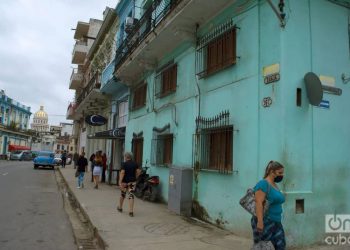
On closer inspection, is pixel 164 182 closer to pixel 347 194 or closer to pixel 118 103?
pixel 347 194

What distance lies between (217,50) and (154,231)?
449 cm

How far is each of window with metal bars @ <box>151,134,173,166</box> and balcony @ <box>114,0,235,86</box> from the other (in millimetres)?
2771

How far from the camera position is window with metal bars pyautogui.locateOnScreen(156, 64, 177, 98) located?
12723mm

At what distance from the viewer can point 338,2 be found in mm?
8383

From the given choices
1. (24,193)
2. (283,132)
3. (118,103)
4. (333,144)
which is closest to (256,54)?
(283,132)

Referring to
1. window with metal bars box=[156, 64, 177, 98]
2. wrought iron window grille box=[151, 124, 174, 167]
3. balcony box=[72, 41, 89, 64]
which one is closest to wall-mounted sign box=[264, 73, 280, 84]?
window with metal bars box=[156, 64, 177, 98]

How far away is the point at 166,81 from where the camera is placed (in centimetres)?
1339

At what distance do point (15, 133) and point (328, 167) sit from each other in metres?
77.3

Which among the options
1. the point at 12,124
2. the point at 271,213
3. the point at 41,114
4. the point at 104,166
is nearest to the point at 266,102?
the point at 271,213

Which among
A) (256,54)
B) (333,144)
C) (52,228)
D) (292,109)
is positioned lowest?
(52,228)

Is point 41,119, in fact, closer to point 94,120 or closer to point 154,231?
point 94,120

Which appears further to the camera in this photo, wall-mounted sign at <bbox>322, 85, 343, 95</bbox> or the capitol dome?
the capitol dome

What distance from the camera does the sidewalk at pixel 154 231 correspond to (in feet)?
23.5

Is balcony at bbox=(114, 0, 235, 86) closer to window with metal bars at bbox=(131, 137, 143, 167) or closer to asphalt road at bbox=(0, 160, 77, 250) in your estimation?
window with metal bars at bbox=(131, 137, 143, 167)
